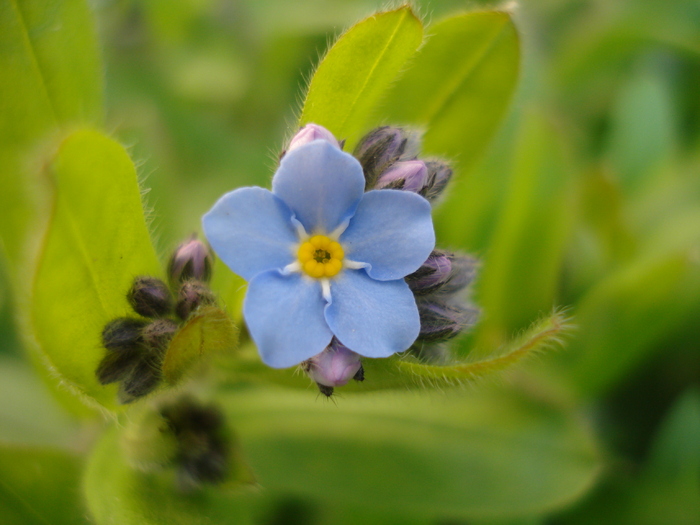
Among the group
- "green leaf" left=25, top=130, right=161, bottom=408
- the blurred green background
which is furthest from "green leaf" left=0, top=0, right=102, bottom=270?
"green leaf" left=25, top=130, right=161, bottom=408

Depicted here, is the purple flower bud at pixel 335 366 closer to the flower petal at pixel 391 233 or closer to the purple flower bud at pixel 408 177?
the flower petal at pixel 391 233

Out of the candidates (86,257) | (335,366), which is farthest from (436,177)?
(86,257)

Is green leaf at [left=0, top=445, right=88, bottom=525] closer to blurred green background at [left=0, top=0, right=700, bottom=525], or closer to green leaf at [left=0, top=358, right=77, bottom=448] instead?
blurred green background at [left=0, top=0, right=700, bottom=525]

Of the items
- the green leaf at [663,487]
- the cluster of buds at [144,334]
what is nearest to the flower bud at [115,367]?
the cluster of buds at [144,334]

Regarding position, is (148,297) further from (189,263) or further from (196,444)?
(196,444)

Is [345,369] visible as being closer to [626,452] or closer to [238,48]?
[626,452]

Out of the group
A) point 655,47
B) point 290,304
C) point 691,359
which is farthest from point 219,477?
point 655,47

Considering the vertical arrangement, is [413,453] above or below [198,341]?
above
